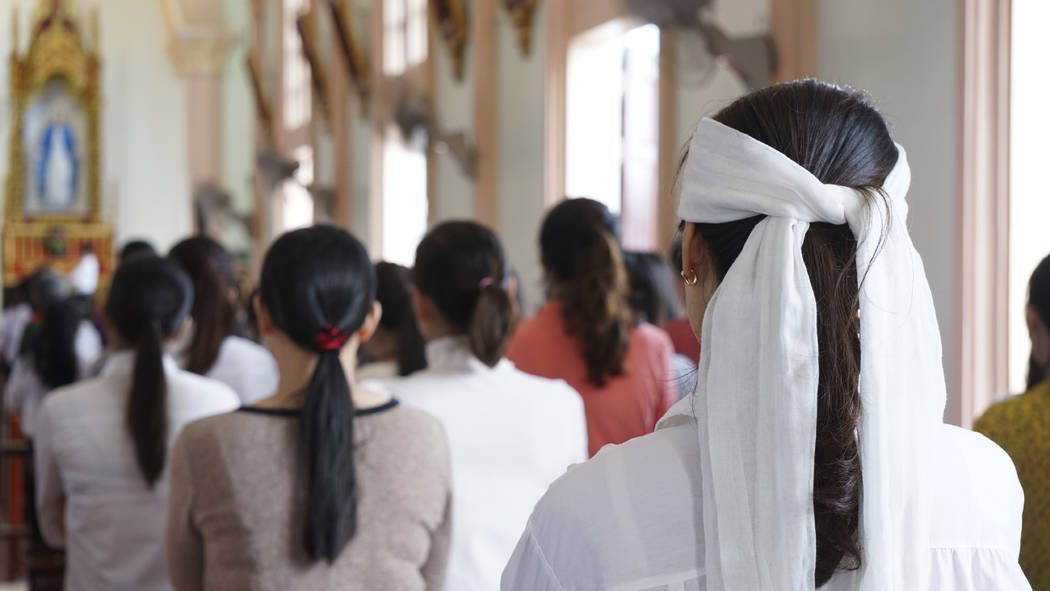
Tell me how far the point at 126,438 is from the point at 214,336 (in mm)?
761

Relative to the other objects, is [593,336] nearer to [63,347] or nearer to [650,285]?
[650,285]

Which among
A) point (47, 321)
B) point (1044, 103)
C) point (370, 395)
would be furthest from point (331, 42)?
point (370, 395)

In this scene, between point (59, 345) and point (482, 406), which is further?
point (59, 345)

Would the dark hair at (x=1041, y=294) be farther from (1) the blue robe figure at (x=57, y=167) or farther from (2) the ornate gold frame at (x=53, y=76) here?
(1) the blue robe figure at (x=57, y=167)

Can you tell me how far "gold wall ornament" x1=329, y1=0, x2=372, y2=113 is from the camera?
1131 centimetres

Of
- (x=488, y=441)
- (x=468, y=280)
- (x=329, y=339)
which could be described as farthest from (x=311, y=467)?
(x=468, y=280)

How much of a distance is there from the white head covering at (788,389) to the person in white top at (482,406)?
1306 millimetres

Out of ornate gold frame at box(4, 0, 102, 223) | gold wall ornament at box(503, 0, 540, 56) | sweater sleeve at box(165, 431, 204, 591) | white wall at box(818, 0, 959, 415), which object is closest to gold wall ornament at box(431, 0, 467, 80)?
gold wall ornament at box(503, 0, 540, 56)

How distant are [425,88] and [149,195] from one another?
9.73 metres

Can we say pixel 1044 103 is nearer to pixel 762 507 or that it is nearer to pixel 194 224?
pixel 762 507

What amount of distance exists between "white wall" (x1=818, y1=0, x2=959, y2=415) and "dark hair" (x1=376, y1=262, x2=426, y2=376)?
167cm

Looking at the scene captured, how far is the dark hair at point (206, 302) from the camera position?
3.68 meters

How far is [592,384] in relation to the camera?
10.3 ft

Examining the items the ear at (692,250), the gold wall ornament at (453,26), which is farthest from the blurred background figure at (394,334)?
the gold wall ornament at (453,26)
